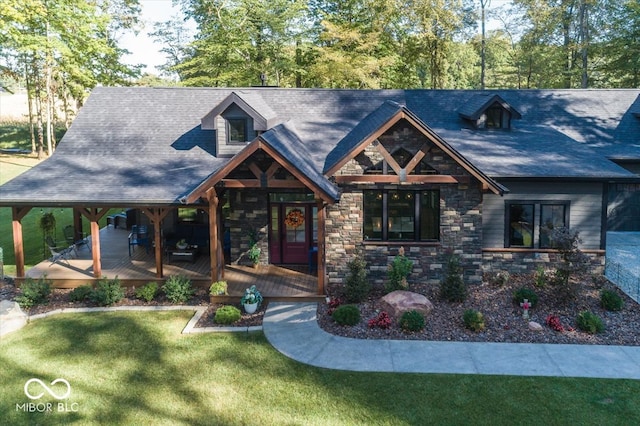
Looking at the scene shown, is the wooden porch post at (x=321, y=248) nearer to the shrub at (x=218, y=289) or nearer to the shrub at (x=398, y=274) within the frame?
the shrub at (x=398, y=274)

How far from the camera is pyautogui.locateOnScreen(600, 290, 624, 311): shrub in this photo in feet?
40.6

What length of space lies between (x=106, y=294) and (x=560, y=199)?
1416 centimetres

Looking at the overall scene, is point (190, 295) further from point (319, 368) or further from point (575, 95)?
point (575, 95)

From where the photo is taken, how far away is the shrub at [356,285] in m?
13.1

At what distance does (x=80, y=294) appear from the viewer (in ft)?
43.9

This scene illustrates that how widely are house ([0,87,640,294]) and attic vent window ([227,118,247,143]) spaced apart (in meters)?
0.05

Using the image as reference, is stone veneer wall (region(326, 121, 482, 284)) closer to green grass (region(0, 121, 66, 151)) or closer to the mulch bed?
the mulch bed

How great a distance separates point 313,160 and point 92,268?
7953 millimetres

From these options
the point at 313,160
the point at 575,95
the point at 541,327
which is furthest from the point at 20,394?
the point at 575,95

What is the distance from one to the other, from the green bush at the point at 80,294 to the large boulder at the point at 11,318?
1.33 meters

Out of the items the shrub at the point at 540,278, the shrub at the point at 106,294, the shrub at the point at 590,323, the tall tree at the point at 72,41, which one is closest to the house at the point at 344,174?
the shrub at the point at 540,278

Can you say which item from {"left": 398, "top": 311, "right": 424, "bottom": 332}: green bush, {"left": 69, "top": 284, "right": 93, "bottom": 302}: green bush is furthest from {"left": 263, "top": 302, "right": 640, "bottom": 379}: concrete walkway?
{"left": 69, "top": 284, "right": 93, "bottom": 302}: green bush

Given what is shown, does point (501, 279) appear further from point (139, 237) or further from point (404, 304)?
point (139, 237)

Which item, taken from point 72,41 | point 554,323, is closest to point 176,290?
point 554,323
